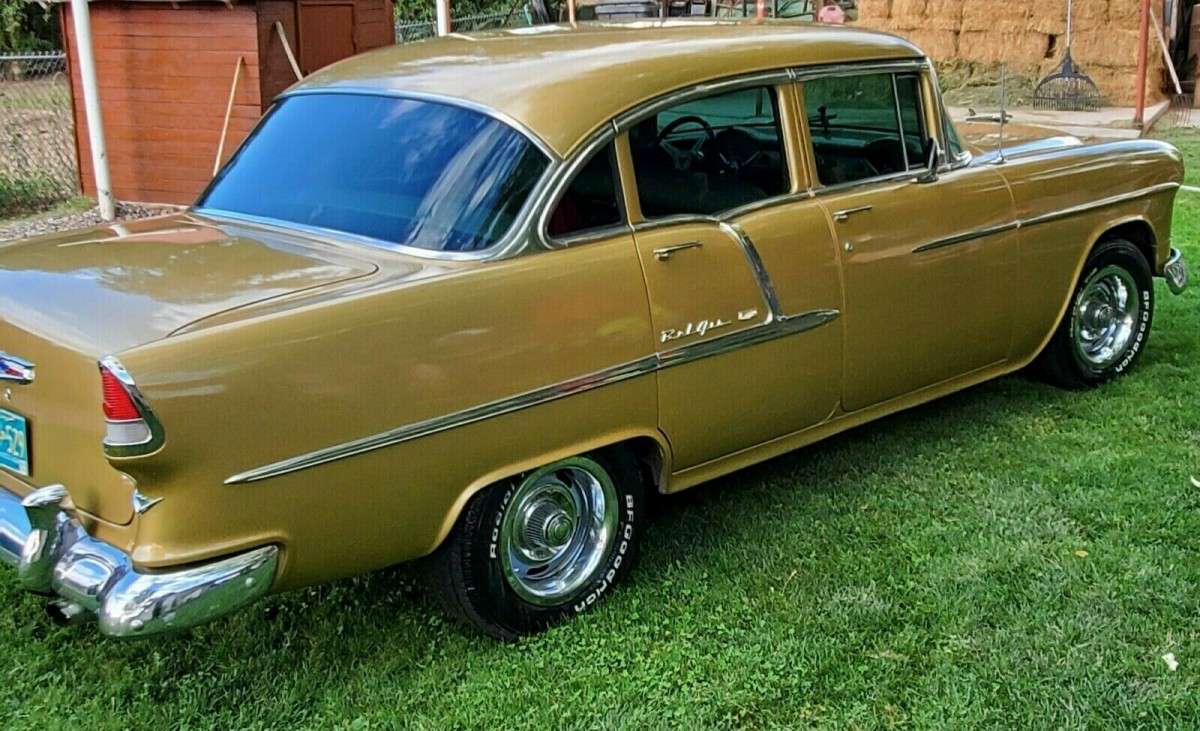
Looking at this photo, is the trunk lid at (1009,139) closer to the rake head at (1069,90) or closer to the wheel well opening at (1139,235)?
the wheel well opening at (1139,235)

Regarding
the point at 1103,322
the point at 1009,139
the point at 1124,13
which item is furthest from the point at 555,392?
the point at 1124,13

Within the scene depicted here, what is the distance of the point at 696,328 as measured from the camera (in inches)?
154

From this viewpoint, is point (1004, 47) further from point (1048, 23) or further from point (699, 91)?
point (699, 91)

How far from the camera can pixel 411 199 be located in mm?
3713

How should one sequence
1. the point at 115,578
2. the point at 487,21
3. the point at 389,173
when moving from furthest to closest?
the point at 487,21
the point at 389,173
the point at 115,578

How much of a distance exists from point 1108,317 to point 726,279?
2812 millimetres

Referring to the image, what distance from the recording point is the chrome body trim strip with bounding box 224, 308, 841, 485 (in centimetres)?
305

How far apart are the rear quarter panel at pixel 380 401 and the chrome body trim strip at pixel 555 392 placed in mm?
18

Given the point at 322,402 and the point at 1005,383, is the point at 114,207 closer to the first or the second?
the point at 1005,383

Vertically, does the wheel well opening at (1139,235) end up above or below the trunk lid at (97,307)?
below

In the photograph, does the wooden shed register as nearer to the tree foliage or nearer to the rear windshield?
the rear windshield

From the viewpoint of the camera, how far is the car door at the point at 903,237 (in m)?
4.50

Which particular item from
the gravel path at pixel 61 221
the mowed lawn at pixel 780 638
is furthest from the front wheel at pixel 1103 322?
the gravel path at pixel 61 221

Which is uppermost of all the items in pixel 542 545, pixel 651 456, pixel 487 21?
pixel 487 21
